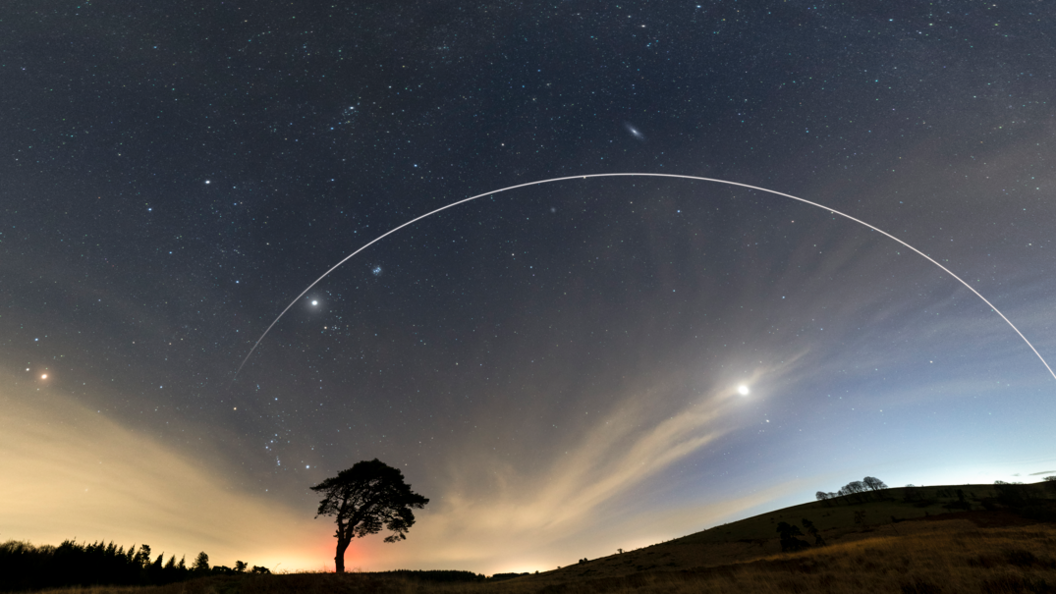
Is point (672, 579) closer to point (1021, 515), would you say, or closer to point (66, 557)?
point (1021, 515)

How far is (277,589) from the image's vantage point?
2028cm

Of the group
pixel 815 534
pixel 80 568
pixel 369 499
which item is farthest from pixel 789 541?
pixel 80 568

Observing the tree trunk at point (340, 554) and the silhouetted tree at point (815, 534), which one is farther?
the silhouetted tree at point (815, 534)

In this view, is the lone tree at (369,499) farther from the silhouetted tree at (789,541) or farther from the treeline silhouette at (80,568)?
the silhouetted tree at (789,541)

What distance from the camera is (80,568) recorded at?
40.9 m

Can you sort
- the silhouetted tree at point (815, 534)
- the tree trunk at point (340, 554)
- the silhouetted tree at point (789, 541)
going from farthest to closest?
the silhouetted tree at point (815, 534) < the silhouetted tree at point (789, 541) < the tree trunk at point (340, 554)

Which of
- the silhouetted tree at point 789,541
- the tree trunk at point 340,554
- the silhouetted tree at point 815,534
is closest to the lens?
the tree trunk at point 340,554

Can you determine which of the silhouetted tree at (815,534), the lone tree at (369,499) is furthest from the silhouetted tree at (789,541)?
the lone tree at (369,499)

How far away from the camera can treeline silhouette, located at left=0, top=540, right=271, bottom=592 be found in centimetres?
3356

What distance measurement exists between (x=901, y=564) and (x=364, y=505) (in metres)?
38.1

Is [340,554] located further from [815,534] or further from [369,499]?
[815,534]

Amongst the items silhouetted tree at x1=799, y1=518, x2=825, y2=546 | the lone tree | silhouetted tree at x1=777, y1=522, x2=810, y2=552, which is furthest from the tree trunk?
silhouetted tree at x1=799, y1=518, x2=825, y2=546

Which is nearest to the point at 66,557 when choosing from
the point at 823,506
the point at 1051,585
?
the point at 1051,585

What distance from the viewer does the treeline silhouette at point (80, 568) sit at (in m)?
33.6
